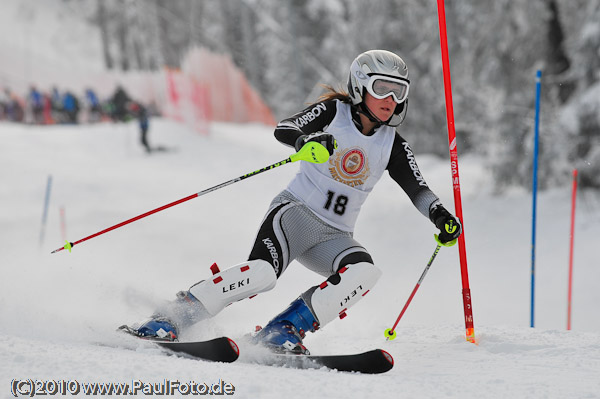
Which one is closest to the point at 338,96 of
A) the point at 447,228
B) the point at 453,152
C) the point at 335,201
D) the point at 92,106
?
the point at 335,201

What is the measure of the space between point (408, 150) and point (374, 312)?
3298 millimetres

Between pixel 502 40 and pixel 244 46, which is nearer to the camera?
pixel 502 40

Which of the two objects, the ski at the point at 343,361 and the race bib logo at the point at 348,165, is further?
the race bib logo at the point at 348,165

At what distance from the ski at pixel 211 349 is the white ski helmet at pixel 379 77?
154 cm

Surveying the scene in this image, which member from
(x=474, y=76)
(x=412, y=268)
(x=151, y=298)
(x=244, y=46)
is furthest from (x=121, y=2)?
(x=151, y=298)

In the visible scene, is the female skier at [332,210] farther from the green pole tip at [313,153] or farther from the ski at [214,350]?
the ski at [214,350]

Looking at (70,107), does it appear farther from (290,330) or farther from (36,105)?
(290,330)

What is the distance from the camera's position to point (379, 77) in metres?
3.49

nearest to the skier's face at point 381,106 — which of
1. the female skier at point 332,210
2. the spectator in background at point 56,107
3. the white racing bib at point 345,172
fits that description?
the female skier at point 332,210

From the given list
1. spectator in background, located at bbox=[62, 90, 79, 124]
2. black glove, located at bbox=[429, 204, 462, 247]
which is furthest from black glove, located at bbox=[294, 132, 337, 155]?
spectator in background, located at bbox=[62, 90, 79, 124]

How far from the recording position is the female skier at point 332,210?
3312mm

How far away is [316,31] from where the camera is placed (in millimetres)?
30391

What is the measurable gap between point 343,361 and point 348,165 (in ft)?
3.77

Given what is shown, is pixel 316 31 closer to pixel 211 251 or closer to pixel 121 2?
pixel 121 2
